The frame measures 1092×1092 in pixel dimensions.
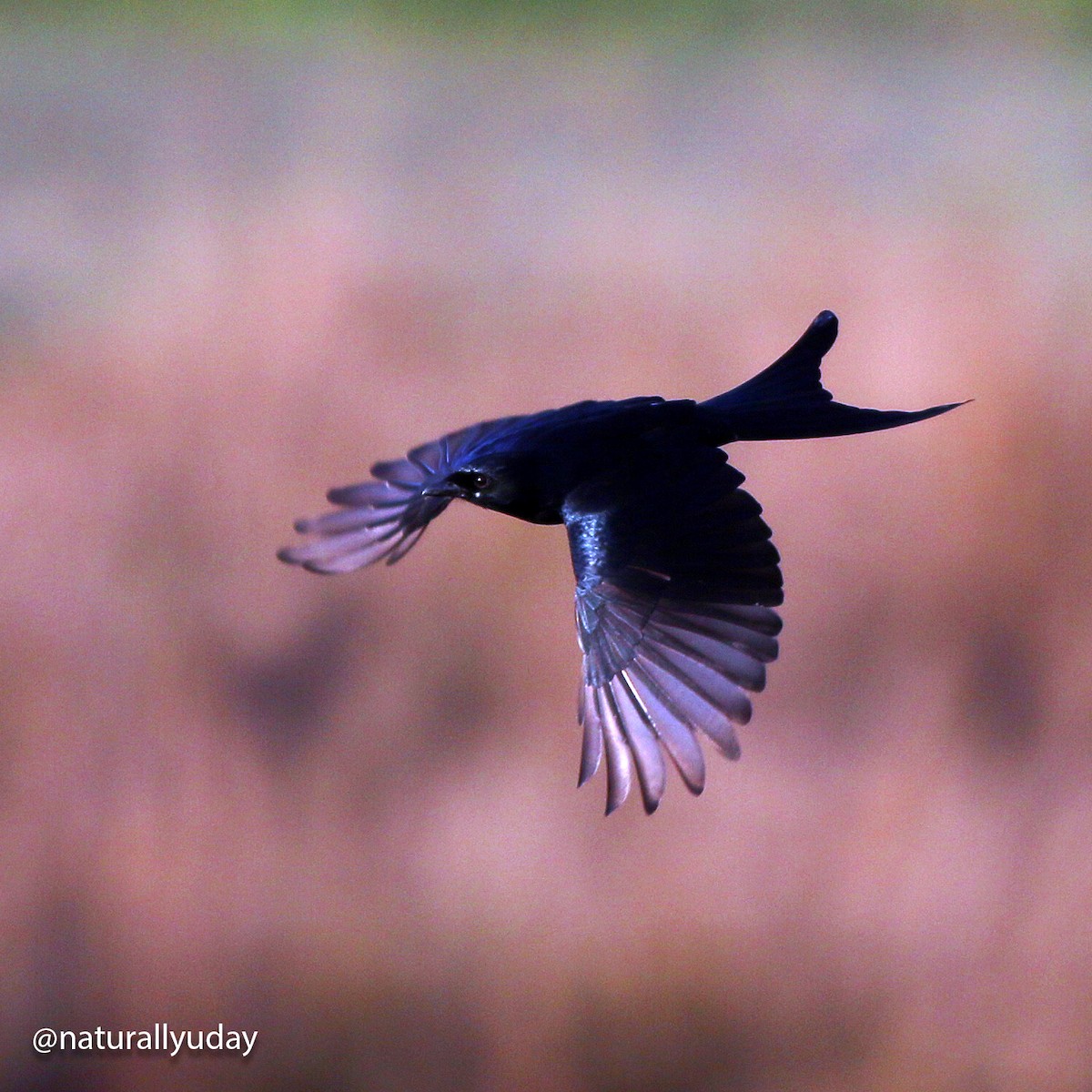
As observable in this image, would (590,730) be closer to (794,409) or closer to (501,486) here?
(501,486)

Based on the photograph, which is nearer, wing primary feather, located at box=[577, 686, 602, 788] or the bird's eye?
wing primary feather, located at box=[577, 686, 602, 788]

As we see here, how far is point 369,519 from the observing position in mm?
2691

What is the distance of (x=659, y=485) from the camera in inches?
80.5

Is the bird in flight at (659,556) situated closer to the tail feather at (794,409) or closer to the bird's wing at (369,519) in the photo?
the tail feather at (794,409)

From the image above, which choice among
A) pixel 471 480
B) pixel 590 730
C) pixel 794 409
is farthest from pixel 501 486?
pixel 794 409

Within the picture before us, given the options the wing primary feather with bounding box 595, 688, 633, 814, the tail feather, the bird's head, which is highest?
the tail feather

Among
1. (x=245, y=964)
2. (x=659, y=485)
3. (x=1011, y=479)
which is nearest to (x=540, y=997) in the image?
(x=245, y=964)

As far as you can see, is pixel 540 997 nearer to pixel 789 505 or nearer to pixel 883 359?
pixel 789 505

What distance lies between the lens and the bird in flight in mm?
1963

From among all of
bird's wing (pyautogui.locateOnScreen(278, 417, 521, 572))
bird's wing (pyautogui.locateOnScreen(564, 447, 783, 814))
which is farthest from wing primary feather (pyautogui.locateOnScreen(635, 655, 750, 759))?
bird's wing (pyautogui.locateOnScreen(278, 417, 521, 572))

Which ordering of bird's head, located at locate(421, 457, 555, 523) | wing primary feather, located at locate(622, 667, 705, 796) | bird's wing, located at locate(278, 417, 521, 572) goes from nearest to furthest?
1. wing primary feather, located at locate(622, 667, 705, 796)
2. bird's head, located at locate(421, 457, 555, 523)
3. bird's wing, located at locate(278, 417, 521, 572)

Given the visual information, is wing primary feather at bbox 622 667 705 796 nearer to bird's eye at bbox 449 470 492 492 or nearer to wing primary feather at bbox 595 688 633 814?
wing primary feather at bbox 595 688 633 814

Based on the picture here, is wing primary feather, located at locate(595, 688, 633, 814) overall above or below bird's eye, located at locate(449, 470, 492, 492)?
below

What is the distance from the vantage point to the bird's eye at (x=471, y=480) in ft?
6.87
